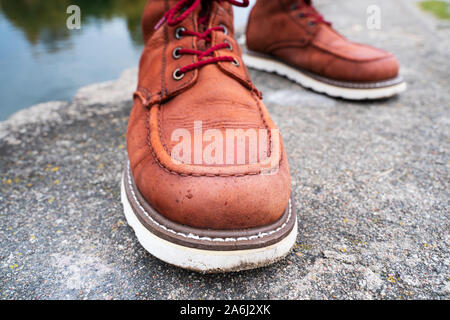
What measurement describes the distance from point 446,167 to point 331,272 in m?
0.79

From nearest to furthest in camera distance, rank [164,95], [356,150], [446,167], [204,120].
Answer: [204,120], [164,95], [446,167], [356,150]

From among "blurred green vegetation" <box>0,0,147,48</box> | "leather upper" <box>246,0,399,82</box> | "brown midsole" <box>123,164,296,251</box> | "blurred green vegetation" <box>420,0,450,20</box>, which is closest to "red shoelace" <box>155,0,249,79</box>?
"brown midsole" <box>123,164,296,251</box>

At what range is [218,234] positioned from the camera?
0.79 metres

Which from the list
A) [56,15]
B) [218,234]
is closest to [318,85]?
[218,234]

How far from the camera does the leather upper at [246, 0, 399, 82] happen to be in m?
1.83

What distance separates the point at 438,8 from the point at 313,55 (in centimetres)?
272

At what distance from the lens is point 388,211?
1.08 metres

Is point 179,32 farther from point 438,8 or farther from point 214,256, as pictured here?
point 438,8

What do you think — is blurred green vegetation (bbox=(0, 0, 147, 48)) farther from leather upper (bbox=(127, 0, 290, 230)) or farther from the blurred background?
leather upper (bbox=(127, 0, 290, 230))

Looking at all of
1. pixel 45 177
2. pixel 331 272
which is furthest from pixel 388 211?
pixel 45 177

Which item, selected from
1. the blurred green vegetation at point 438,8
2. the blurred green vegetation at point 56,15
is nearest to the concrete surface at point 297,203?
the blurred green vegetation at point 56,15

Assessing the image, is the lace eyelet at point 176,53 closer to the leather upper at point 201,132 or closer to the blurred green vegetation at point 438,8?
the leather upper at point 201,132
